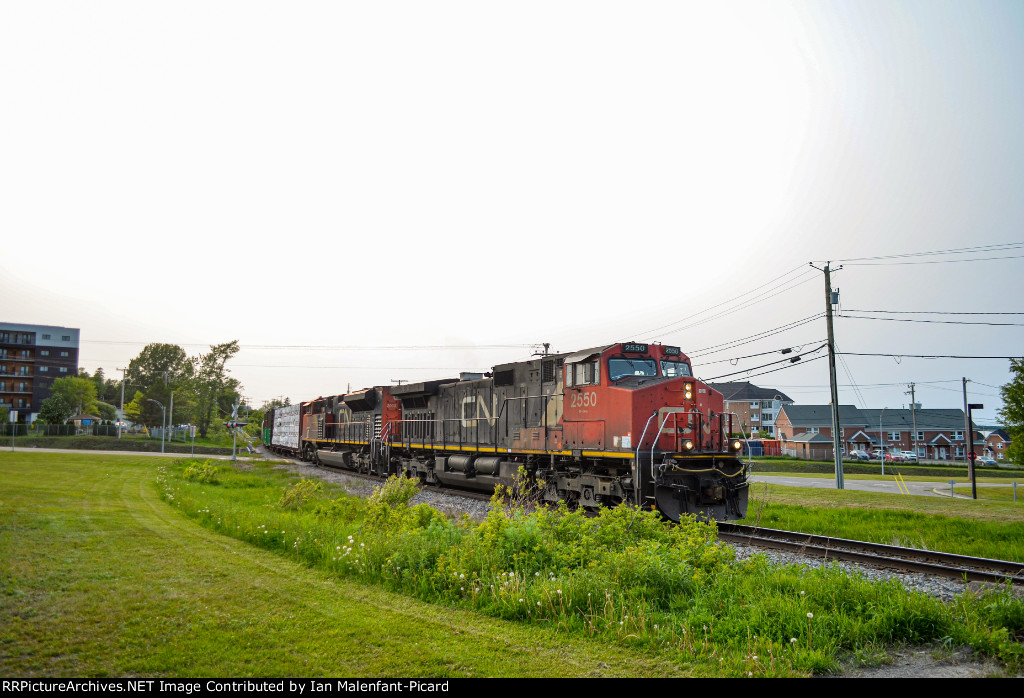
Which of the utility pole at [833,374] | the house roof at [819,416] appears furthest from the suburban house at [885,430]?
the utility pole at [833,374]

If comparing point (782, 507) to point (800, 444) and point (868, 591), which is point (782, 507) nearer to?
point (868, 591)

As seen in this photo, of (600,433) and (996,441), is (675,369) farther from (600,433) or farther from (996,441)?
(996,441)

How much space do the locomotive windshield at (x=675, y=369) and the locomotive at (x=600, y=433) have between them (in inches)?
1.0

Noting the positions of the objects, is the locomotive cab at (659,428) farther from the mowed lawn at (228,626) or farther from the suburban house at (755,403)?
the suburban house at (755,403)

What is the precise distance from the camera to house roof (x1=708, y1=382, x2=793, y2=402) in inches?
3671

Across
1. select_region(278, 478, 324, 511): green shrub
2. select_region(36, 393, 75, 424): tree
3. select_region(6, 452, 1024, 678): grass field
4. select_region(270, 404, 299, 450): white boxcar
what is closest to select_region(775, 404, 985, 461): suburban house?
select_region(270, 404, 299, 450): white boxcar

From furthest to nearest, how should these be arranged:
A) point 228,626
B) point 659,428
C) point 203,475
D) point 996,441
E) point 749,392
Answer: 1. point 749,392
2. point 996,441
3. point 203,475
4. point 659,428
5. point 228,626

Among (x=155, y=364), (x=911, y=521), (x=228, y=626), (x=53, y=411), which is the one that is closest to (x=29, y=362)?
(x=53, y=411)


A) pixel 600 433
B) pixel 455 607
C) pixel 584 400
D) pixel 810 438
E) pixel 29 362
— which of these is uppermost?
pixel 29 362

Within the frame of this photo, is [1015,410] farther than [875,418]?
No

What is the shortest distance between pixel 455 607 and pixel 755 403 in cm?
9685

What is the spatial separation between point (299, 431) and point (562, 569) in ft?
128

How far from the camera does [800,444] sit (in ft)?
246

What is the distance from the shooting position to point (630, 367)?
13.5m
